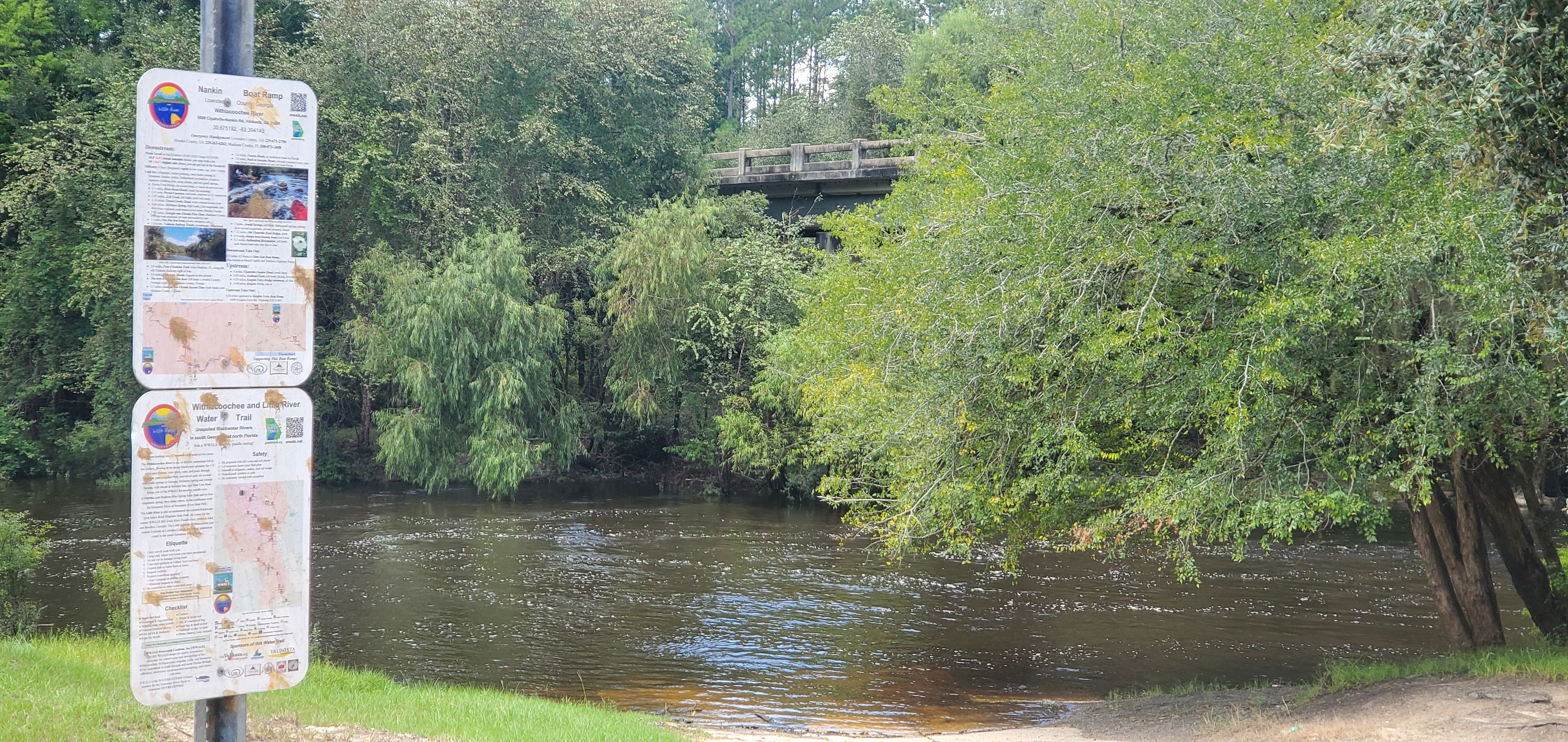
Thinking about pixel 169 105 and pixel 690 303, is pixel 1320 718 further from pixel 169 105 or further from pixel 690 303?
pixel 690 303

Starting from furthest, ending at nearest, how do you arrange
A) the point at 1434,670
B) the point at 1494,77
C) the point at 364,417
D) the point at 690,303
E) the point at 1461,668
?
the point at 364,417 < the point at 690,303 < the point at 1434,670 < the point at 1461,668 < the point at 1494,77

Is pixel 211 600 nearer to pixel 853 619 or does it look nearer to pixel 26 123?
pixel 853 619

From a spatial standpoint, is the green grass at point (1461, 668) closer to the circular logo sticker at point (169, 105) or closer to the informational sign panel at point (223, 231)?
the informational sign panel at point (223, 231)

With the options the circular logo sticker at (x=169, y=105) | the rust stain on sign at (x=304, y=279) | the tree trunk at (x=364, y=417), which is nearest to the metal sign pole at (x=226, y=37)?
the circular logo sticker at (x=169, y=105)

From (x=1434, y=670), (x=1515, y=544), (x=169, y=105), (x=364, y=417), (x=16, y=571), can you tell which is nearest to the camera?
(x=169, y=105)

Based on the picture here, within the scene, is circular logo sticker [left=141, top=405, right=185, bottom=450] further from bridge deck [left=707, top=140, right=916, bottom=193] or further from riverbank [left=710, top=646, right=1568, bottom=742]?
bridge deck [left=707, top=140, right=916, bottom=193]

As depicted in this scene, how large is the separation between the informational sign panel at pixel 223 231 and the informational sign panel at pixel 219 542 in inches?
4.1

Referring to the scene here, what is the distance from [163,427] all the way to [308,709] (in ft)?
18.6

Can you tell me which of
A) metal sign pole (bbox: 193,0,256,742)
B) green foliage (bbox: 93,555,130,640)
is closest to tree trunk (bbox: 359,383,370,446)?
green foliage (bbox: 93,555,130,640)

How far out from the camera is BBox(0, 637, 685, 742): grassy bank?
22.5 ft

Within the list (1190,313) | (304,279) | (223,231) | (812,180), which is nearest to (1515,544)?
(1190,313)

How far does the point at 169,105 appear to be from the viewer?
335 cm

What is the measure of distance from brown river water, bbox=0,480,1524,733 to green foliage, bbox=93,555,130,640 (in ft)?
8.28

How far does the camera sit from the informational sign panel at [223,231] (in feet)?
11.0
